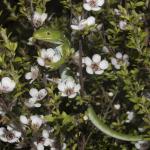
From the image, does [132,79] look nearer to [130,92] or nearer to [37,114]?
[130,92]

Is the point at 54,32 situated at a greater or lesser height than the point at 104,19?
greater

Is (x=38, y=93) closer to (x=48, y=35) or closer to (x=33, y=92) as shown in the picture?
(x=33, y=92)

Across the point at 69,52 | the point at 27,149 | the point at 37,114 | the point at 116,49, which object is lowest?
the point at 27,149

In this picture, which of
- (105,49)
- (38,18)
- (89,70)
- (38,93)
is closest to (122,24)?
(105,49)

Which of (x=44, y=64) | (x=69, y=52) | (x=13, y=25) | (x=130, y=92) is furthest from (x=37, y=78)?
(x=13, y=25)

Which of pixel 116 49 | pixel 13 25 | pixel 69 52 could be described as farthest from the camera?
pixel 13 25

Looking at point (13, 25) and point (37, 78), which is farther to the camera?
point (13, 25)
